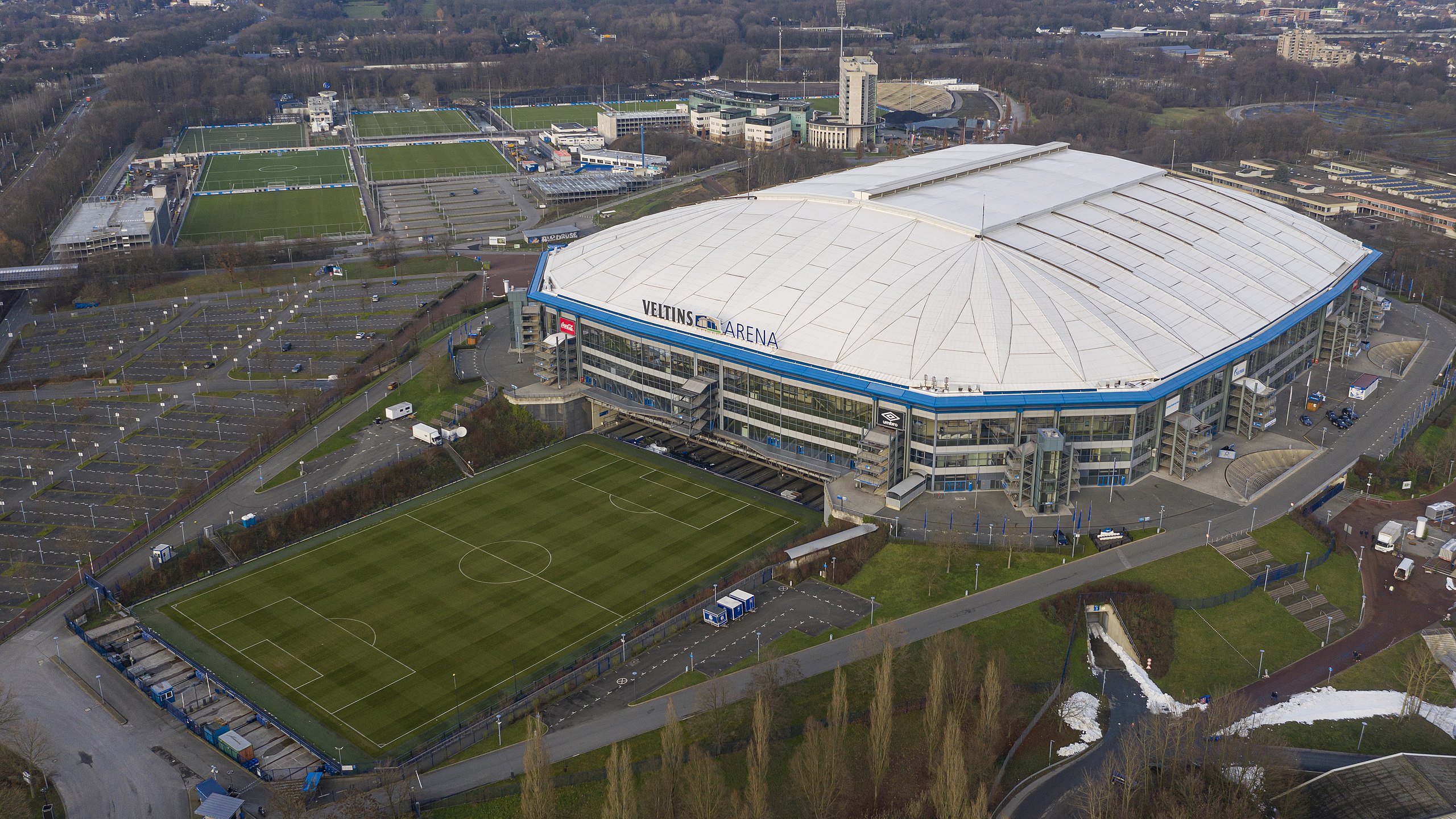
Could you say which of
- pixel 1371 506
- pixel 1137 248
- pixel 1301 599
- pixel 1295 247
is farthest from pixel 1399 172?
pixel 1301 599

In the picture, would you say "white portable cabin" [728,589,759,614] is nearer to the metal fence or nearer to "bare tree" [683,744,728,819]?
"bare tree" [683,744,728,819]

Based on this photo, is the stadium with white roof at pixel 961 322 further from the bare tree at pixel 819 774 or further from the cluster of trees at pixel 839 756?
the bare tree at pixel 819 774

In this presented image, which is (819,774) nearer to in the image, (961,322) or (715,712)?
(715,712)

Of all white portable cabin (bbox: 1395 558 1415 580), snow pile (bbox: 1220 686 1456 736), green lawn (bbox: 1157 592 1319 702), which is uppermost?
white portable cabin (bbox: 1395 558 1415 580)

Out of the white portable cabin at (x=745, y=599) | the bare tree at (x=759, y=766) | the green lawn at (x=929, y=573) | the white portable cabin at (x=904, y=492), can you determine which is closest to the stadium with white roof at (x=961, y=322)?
the white portable cabin at (x=904, y=492)

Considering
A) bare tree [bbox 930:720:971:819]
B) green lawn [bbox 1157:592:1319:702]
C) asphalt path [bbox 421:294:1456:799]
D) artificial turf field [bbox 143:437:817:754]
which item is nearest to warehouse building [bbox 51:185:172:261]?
artificial turf field [bbox 143:437:817:754]

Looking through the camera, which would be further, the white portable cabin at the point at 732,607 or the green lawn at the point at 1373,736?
the white portable cabin at the point at 732,607
